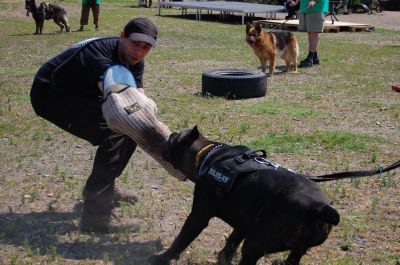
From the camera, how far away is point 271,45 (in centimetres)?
1211

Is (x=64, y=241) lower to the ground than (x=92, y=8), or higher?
lower

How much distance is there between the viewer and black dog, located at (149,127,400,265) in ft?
10.6

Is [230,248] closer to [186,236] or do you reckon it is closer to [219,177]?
[186,236]

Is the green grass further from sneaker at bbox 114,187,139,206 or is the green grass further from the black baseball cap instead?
the black baseball cap

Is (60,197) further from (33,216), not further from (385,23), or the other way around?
(385,23)

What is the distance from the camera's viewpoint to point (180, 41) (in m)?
17.8

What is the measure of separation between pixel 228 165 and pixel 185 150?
0.38m

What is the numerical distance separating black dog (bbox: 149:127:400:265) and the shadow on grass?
0.30 metres

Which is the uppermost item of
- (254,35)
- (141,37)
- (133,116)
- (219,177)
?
(141,37)

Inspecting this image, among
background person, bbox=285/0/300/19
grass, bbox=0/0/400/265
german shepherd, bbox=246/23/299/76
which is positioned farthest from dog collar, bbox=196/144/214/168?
background person, bbox=285/0/300/19

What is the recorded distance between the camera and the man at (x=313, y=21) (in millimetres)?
Answer: 12602

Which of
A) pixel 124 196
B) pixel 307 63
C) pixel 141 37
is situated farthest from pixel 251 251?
pixel 307 63

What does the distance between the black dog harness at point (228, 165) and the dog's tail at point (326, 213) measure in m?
0.48

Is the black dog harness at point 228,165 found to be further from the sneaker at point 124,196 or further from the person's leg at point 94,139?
the sneaker at point 124,196
